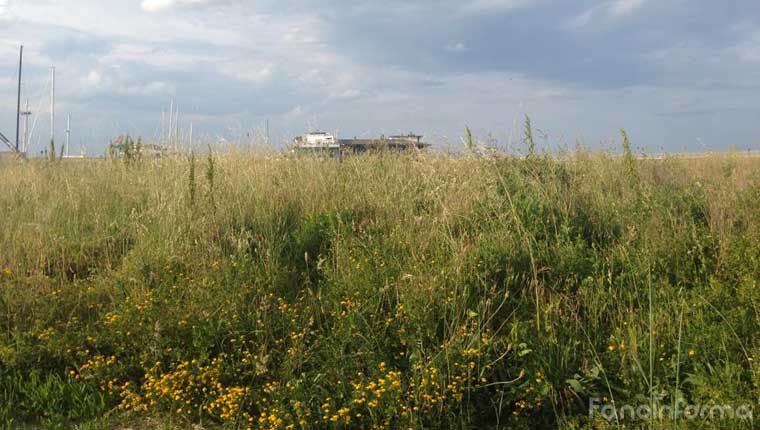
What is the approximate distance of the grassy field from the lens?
12.5 ft

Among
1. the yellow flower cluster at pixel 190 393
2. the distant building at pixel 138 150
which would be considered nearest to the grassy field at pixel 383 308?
the yellow flower cluster at pixel 190 393

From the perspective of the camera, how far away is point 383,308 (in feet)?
15.1

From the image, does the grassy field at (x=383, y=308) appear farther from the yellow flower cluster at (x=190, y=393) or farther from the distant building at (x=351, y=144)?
the distant building at (x=351, y=144)

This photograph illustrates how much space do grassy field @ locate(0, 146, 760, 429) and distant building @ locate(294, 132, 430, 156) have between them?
251cm

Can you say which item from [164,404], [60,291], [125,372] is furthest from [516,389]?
[60,291]

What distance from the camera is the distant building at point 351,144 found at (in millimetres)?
9250

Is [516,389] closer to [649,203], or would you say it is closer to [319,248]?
[319,248]

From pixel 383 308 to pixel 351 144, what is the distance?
5.85 m

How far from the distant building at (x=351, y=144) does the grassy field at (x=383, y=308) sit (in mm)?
2512

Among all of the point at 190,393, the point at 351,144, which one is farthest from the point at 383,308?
the point at 351,144

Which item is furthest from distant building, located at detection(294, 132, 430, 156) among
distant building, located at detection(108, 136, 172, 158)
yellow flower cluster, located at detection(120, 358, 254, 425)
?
yellow flower cluster, located at detection(120, 358, 254, 425)

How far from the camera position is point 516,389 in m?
3.83

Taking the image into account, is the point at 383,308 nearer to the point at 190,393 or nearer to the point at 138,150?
the point at 190,393

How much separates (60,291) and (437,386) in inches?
125
